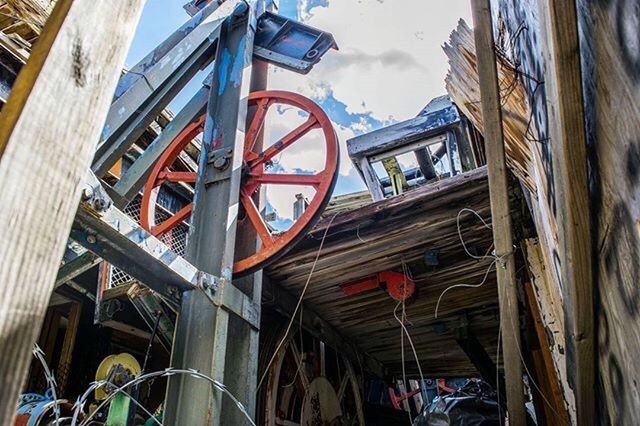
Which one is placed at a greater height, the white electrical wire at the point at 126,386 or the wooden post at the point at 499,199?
the wooden post at the point at 499,199

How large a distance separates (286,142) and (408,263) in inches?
75.4

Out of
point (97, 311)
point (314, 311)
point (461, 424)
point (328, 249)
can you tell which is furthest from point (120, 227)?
point (461, 424)

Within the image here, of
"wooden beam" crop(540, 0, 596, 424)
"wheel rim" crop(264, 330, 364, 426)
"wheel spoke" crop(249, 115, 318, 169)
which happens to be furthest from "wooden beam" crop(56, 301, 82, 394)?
"wooden beam" crop(540, 0, 596, 424)

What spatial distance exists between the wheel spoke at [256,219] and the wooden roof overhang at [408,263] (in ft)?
3.16

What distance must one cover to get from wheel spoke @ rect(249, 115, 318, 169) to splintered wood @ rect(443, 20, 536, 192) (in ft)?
3.53

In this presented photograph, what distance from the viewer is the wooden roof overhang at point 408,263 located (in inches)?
156

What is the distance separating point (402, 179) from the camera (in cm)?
808

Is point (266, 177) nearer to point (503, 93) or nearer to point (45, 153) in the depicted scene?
point (503, 93)

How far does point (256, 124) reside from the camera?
12.1ft

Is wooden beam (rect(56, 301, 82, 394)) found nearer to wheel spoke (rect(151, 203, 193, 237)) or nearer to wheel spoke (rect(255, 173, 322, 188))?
wheel spoke (rect(151, 203, 193, 237))

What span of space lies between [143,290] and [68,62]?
2.96 meters

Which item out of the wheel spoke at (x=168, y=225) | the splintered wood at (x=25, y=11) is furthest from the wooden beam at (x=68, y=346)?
the splintered wood at (x=25, y=11)

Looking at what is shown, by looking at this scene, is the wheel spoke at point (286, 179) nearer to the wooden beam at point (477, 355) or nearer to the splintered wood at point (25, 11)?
the splintered wood at point (25, 11)

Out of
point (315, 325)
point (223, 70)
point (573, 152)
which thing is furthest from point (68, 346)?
point (573, 152)
